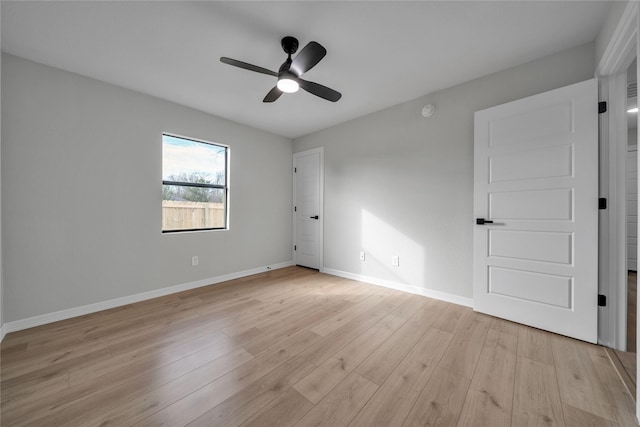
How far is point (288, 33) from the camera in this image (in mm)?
1943

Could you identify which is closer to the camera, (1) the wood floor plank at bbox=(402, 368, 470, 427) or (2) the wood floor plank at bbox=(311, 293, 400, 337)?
(1) the wood floor plank at bbox=(402, 368, 470, 427)

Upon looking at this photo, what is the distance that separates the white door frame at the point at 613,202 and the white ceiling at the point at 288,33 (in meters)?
0.44

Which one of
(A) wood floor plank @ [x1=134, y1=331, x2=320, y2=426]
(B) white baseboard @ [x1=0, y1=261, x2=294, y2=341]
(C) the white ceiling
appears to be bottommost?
(A) wood floor plank @ [x1=134, y1=331, x2=320, y2=426]

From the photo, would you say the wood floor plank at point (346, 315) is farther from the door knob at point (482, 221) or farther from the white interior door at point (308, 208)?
the white interior door at point (308, 208)

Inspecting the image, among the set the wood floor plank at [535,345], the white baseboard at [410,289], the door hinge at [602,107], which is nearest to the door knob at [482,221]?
the white baseboard at [410,289]

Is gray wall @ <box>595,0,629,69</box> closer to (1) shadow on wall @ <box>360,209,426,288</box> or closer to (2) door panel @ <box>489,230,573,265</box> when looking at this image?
(2) door panel @ <box>489,230,573,265</box>

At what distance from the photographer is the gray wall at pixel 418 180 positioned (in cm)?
245

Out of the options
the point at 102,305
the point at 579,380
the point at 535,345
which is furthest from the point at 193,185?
the point at 579,380

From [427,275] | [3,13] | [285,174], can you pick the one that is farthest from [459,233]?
[3,13]

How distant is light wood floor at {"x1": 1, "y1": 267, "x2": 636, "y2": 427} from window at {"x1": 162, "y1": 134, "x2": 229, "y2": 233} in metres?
1.25

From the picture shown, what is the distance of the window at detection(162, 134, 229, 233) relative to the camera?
3.18 m

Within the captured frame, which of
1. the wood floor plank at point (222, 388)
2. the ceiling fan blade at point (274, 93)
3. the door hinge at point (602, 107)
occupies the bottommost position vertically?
the wood floor plank at point (222, 388)

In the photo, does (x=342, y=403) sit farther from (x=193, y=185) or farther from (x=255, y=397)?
(x=193, y=185)

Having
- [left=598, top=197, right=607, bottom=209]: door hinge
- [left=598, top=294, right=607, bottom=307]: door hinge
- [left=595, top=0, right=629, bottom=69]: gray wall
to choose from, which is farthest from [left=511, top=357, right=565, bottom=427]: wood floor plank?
[left=595, top=0, right=629, bottom=69]: gray wall
